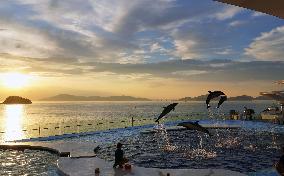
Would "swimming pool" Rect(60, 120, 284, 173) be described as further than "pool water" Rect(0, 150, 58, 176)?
Yes

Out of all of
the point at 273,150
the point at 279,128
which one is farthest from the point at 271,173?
the point at 279,128

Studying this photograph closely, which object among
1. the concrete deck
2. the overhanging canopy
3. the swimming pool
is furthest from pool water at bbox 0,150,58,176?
the overhanging canopy

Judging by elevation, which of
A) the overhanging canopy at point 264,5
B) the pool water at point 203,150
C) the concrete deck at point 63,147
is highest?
the overhanging canopy at point 264,5

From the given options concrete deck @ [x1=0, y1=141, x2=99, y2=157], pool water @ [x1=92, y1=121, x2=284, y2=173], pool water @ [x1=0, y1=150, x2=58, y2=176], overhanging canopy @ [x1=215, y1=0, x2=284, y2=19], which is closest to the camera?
overhanging canopy @ [x1=215, y1=0, x2=284, y2=19]

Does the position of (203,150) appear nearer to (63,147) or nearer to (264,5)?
(63,147)

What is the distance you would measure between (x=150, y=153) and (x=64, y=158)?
6110 mm

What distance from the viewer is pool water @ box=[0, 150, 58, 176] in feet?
54.1

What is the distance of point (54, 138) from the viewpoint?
28734 millimetres

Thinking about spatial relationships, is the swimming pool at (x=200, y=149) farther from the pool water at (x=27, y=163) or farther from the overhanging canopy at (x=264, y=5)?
the overhanging canopy at (x=264, y=5)

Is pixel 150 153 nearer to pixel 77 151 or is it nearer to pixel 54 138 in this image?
pixel 77 151

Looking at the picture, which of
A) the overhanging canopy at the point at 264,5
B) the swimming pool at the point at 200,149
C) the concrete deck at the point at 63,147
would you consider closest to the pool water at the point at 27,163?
the concrete deck at the point at 63,147

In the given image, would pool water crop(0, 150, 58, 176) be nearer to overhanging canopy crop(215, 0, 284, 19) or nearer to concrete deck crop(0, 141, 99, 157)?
concrete deck crop(0, 141, 99, 157)

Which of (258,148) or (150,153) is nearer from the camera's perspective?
(150,153)

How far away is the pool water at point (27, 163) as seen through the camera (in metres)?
16.5
